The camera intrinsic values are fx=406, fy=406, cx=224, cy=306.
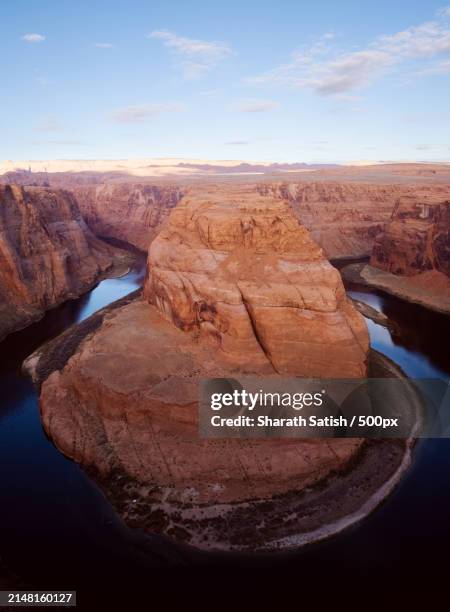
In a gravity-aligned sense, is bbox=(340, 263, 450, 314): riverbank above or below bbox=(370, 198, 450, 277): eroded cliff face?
below

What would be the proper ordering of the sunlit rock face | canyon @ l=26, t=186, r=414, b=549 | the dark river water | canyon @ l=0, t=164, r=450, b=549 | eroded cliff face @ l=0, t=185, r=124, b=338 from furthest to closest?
eroded cliff face @ l=0, t=185, r=124, b=338
the sunlit rock face
canyon @ l=0, t=164, r=450, b=549
canyon @ l=26, t=186, r=414, b=549
the dark river water

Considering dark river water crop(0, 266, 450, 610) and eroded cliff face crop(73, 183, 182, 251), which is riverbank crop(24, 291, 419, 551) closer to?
dark river water crop(0, 266, 450, 610)

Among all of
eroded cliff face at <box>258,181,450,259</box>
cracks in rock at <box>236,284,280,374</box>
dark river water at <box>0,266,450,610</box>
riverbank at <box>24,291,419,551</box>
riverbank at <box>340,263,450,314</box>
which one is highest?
eroded cliff face at <box>258,181,450,259</box>

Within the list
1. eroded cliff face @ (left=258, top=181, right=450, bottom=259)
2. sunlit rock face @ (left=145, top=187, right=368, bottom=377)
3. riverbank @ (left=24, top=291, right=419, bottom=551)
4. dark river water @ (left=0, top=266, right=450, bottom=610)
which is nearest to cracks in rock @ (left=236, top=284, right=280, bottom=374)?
sunlit rock face @ (left=145, top=187, right=368, bottom=377)

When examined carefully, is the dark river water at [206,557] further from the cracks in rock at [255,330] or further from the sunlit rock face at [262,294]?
the cracks in rock at [255,330]

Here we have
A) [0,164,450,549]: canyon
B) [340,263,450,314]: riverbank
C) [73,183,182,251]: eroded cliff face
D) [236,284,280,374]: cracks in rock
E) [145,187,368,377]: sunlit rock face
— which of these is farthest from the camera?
[73,183,182,251]: eroded cliff face

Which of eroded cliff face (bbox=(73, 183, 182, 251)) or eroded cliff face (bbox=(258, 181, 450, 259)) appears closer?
eroded cliff face (bbox=(258, 181, 450, 259))

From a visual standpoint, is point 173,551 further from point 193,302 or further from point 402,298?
point 402,298
